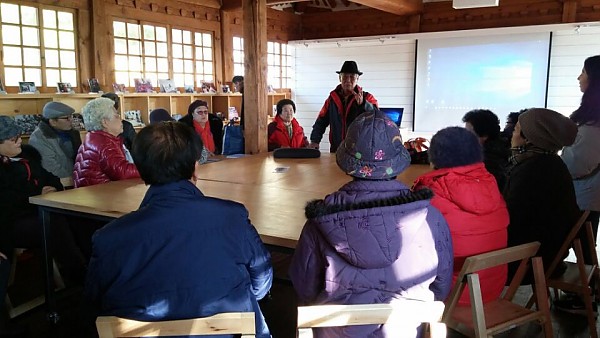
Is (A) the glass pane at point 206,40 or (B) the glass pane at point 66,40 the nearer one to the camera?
(B) the glass pane at point 66,40

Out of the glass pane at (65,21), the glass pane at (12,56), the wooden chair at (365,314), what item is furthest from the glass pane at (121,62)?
the wooden chair at (365,314)

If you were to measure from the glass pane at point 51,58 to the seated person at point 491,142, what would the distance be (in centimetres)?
445

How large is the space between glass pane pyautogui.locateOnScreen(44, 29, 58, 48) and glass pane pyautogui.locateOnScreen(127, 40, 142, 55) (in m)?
0.96

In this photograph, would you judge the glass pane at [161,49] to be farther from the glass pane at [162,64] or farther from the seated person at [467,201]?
the seated person at [467,201]

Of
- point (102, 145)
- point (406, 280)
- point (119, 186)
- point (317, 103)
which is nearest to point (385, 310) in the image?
point (406, 280)

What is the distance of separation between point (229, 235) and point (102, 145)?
1795 millimetres

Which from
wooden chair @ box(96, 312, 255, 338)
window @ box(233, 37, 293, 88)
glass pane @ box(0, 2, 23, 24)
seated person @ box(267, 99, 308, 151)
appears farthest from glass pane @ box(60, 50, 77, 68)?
wooden chair @ box(96, 312, 255, 338)

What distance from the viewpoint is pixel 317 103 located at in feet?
28.5

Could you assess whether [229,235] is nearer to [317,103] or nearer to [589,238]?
[589,238]

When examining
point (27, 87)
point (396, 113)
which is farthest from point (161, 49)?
point (396, 113)

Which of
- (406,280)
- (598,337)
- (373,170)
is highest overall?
(373,170)

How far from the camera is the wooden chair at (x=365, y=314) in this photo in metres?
1.25

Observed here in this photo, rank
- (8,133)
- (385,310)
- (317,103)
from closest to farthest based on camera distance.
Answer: (385,310), (8,133), (317,103)

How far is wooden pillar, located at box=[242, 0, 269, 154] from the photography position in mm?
3988
